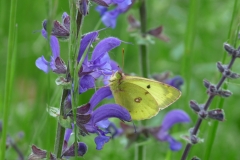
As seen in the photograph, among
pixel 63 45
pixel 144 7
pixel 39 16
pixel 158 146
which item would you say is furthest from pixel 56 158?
pixel 39 16

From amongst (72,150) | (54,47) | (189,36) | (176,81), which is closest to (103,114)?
(72,150)

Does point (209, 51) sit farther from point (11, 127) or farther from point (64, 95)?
point (64, 95)

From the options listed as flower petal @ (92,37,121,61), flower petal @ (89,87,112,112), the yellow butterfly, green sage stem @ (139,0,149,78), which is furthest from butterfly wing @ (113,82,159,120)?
green sage stem @ (139,0,149,78)

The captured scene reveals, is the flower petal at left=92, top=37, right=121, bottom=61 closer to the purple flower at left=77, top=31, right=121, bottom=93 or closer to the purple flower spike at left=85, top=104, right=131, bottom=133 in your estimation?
the purple flower at left=77, top=31, right=121, bottom=93

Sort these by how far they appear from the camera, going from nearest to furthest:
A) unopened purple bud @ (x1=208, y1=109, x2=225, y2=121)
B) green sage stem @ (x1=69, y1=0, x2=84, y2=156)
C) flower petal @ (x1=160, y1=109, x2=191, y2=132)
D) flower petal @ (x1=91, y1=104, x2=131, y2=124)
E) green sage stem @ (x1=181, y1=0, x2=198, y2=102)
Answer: green sage stem @ (x1=69, y1=0, x2=84, y2=156) → flower petal @ (x1=91, y1=104, x2=131, y2=124) → unopened purple bud @ (x1=208, y1=109, x2=225, y2=121) → green sage stem @ (x1=181, y1=0, x2=198, y2=102) → flower petal @ (x1=160, y1=109, x2=191, y2=132)

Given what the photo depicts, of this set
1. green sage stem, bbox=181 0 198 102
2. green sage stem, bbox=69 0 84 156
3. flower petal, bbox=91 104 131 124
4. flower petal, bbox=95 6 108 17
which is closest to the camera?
green sage stem, bbox=69 0 84 156

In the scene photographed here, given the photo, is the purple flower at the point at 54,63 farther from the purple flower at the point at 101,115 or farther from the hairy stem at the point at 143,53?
the hairy stem at the point at 143,53

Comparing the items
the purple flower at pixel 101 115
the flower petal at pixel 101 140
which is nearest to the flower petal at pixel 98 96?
the purple flower at pixel 101 115
